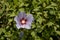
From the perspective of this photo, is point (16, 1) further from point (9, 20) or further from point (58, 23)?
point (58, 23)

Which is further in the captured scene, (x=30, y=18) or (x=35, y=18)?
(x=35, y=18)

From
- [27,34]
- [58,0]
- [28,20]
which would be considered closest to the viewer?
[28,20]

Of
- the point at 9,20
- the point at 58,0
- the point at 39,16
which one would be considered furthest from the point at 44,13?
the point at 9,20

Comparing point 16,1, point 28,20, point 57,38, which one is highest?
point 16,1

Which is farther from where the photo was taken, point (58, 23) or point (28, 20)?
point (58, 23)

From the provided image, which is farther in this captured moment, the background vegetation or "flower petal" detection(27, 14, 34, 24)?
the background vegetation

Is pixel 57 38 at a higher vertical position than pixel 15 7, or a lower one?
lower

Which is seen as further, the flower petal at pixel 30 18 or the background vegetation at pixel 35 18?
the background vegetation at pixel 35 18

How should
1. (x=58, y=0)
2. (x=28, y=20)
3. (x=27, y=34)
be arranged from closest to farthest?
(x=28, y=20) < (x=27, y=34) < (x=58, y=0)
